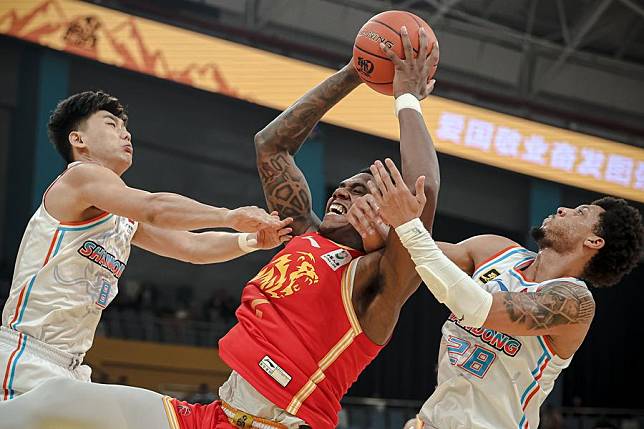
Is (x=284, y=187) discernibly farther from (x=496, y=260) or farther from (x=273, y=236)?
(x=496, y=260)

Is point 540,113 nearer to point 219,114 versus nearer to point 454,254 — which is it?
point 219,114

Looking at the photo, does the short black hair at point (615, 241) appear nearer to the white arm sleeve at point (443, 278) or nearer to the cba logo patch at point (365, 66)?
the white arm sleeve at point (443, 278)

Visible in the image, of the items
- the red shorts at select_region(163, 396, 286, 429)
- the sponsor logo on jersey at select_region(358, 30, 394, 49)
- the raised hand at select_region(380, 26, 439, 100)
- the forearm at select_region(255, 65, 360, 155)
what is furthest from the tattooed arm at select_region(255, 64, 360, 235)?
the red shorts at select_region(163, 396, 286, 429)

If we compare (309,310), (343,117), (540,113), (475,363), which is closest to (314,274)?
(309,310)

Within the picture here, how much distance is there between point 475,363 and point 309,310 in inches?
34.5

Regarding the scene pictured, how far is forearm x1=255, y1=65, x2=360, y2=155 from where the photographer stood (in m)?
4.82

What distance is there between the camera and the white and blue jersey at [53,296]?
14.0 feet

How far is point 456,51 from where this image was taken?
19594 millimetres

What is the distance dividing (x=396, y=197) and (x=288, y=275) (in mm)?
627

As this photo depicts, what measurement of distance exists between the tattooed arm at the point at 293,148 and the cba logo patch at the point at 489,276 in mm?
901

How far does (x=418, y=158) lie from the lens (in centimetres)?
387

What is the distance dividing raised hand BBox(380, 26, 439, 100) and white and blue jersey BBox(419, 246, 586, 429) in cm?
103

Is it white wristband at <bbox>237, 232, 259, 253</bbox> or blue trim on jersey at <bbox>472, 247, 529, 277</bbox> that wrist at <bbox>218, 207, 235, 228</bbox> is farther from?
blue trim on jersey at <bbox>472, 247, 529, 277</bbox>

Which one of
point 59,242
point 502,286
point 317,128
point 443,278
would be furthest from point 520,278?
point 317,128
